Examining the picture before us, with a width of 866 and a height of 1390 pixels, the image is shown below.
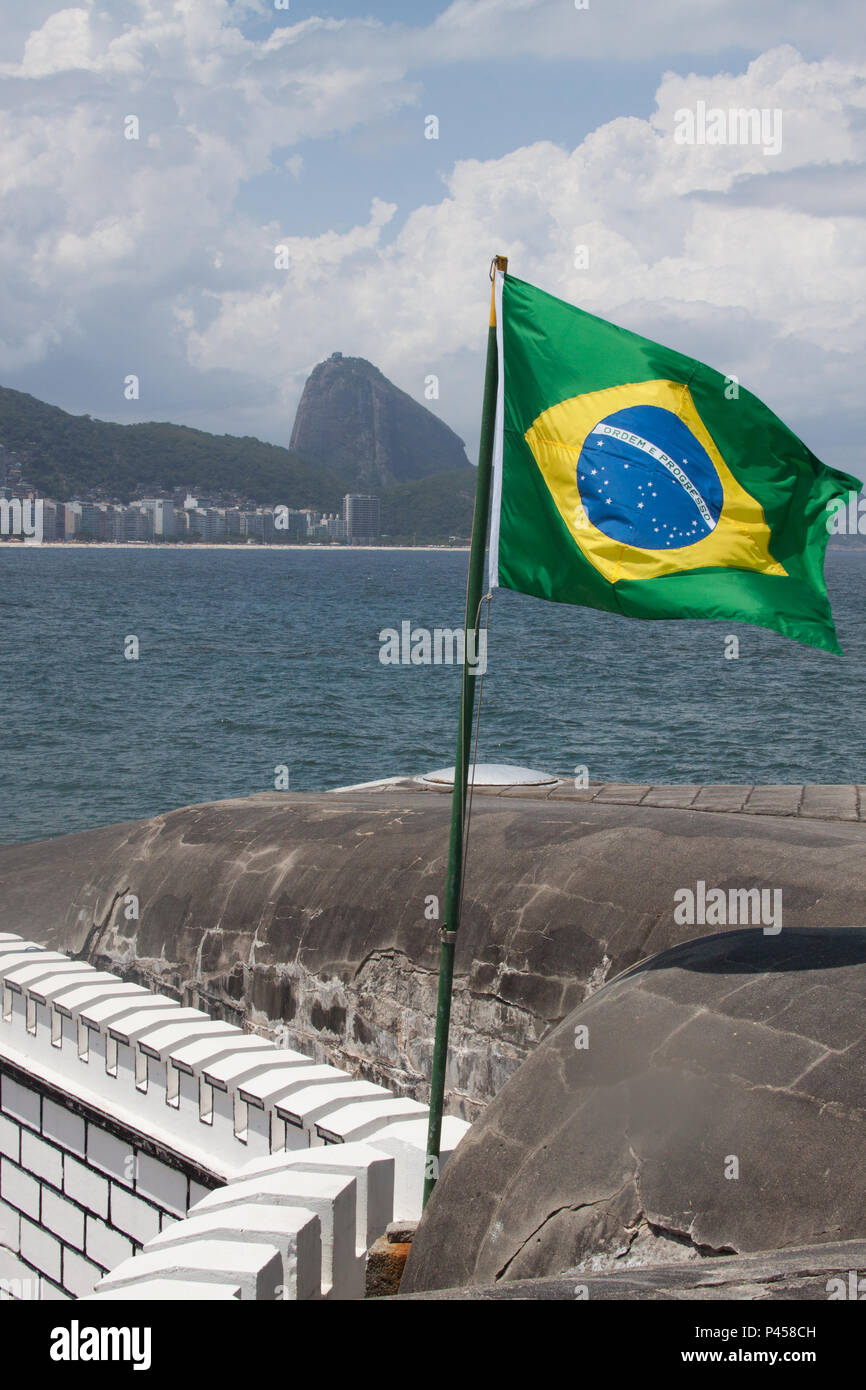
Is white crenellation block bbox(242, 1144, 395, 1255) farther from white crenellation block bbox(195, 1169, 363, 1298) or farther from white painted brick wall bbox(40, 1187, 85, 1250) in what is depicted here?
white painted brick wall bbox(40, 1187, 85, 1250)

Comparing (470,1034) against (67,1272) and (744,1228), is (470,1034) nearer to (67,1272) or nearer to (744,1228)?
(67,1272)

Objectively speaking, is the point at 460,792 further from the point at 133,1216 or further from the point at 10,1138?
the point at 10,1138

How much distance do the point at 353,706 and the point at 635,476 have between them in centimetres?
3861

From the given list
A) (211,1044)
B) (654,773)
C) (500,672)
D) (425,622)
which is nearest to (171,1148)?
(211,1044)

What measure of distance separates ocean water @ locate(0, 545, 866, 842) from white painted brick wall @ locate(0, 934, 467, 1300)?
62.2 feet

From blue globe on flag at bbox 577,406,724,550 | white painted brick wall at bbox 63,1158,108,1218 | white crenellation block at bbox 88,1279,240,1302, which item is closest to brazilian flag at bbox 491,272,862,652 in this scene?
blue globe on flag at bbox 577,406,724,550

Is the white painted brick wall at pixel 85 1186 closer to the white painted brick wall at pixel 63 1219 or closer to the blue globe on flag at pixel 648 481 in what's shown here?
the white painted brick wall at pixel 63 1219

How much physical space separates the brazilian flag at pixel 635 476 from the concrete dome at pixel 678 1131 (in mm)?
1662

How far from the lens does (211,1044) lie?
296 inches

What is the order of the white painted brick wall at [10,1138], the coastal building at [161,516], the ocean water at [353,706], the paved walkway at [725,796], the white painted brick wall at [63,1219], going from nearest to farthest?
1. the white painted brick wall at [63,1219]
2. the white painted brick wall at [10,1138]
3. the paved walkway at [725,796]
4. the ocean water at [353,706]
5. the coastal building at [161,516]

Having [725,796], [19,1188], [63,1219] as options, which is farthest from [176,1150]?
[725,796]

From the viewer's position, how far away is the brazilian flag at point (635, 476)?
5.93 m

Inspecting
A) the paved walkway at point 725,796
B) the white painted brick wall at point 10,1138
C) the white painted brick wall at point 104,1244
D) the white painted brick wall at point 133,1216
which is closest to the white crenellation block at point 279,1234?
the white painted brick wall at point 133,1216
